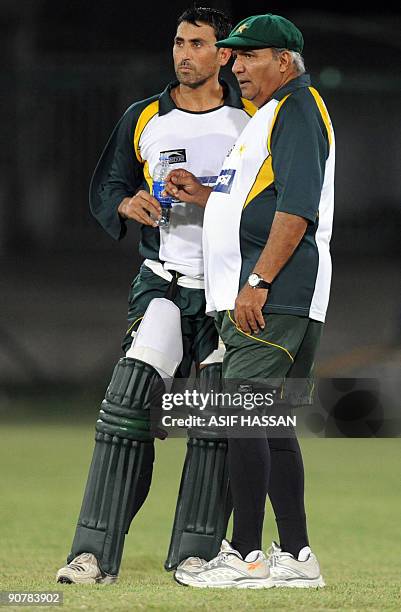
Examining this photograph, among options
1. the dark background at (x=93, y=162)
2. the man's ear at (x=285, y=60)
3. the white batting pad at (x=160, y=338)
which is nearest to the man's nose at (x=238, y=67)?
the man's ear at (x=285, y=60)

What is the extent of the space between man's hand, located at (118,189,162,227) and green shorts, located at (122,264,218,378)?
194mm

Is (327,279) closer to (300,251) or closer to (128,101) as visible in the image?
(300,251)

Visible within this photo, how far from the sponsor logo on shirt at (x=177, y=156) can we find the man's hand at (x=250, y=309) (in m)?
0.57

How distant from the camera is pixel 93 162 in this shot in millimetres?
9242

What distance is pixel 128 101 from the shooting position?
9.23 m

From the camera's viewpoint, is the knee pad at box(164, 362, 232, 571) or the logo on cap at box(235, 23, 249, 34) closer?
the logo on cap at box(235, 23, 249, 34)

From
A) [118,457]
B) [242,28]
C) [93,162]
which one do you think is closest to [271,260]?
[242,28]

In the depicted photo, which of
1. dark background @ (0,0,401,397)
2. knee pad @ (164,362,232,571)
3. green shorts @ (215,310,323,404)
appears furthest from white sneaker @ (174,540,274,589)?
dark background @ (0,0,401,397)

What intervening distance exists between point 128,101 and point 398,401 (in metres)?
2.93

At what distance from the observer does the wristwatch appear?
11.5 ft

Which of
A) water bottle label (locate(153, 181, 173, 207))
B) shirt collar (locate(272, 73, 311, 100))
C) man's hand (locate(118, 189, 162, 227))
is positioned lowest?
man's hand (locate(118, 189, 162, 227))

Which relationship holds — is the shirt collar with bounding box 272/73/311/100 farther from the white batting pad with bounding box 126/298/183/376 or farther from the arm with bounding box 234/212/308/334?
the white batting pad with bounding box 126/298/183/376

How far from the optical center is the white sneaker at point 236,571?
352 centimetres

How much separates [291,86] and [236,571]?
133cm
